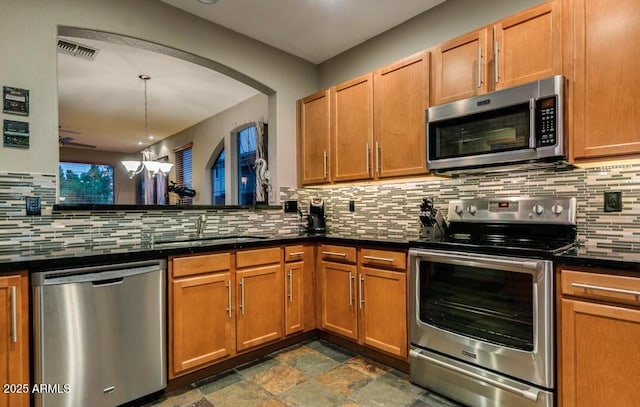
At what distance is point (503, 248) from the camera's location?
1789mm

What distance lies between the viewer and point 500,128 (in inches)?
81.0

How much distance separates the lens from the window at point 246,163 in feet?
16.4

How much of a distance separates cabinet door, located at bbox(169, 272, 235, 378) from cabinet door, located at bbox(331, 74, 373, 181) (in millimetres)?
1379

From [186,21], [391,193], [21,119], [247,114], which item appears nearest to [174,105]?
[247,114]

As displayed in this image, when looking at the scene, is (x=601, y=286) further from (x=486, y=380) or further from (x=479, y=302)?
(x=486, y=380)

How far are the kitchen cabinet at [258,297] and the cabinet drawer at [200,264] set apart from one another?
0.11 m

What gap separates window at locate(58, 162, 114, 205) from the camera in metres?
7.81

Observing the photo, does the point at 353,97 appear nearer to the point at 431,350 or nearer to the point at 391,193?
the point at 391,193

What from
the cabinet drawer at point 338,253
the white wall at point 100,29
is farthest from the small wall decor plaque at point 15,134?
the cabinet drawer at point 338,253

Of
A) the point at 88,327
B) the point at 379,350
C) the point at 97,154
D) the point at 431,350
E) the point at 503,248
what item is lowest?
the point at 379,350

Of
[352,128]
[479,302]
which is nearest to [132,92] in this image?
[352,128]

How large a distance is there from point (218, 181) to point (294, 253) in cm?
366

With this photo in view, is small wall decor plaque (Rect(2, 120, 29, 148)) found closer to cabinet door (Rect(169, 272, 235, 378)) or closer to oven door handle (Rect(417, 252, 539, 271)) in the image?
cabinet door (Rect(169, 272, 235, 378))

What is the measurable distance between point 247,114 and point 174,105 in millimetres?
1274
